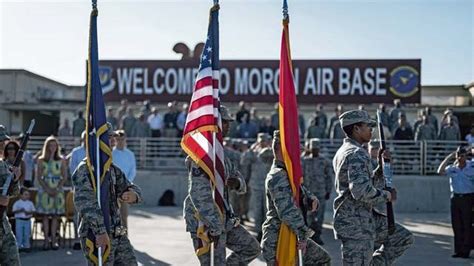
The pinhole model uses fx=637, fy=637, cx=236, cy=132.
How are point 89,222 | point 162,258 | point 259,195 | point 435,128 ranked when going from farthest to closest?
point 435,128 → point 259,195 → point 162,258 → point 89,222

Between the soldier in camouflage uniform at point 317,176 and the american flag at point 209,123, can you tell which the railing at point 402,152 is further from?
the american flag at point 209,123

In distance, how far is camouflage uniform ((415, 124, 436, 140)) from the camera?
1811 cm

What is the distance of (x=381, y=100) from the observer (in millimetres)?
22859

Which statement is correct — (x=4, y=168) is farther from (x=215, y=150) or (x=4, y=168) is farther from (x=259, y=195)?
(x=259, y=195)

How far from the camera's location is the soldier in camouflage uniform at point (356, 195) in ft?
20.0

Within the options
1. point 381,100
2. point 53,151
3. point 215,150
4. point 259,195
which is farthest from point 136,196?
point 381,100

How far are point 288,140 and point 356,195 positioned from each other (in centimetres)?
117

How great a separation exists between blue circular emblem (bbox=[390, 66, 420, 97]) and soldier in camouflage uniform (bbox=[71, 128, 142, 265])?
683 inches

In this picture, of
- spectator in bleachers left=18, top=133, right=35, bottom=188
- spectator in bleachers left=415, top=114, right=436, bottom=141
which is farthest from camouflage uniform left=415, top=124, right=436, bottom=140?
spectator in bleachers left=18, top=133, right=35, bottom=188

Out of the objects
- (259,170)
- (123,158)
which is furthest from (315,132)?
(123,158)

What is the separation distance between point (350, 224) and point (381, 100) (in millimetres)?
17206

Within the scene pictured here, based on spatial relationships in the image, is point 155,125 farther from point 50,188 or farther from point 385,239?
point 385,239

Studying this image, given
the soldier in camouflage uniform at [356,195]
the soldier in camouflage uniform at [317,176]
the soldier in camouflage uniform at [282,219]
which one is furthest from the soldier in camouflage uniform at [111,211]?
the soldier in camouflage uniform at [317,176]

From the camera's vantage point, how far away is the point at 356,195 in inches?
238
